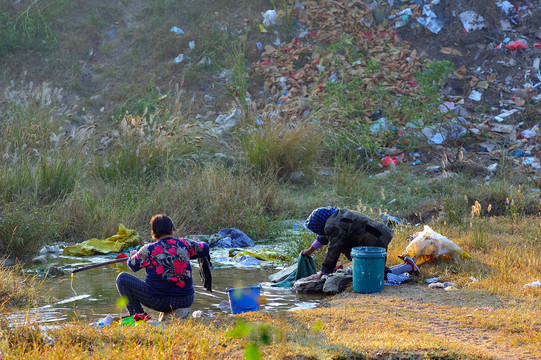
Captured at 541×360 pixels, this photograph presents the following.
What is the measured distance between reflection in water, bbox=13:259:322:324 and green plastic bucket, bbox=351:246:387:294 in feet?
1.40

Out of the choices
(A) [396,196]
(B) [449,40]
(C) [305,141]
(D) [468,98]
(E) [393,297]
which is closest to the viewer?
(E) [393,297]

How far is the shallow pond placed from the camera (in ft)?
16.6

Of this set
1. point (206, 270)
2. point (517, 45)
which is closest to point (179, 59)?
point (517, 45)

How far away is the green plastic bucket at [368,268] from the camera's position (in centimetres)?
546

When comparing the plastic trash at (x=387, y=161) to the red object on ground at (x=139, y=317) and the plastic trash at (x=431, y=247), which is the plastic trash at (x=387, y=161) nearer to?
the plastic trash at (x=431, y=247)

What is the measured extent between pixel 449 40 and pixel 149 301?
13693 millimetres

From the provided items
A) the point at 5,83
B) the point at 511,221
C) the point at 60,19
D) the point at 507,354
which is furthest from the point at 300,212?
the point at 60,19

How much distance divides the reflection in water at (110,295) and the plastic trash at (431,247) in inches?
48.4

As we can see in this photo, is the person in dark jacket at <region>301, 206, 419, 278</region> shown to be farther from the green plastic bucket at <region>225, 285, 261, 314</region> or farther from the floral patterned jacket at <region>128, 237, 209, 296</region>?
the floral patterned jacket at <region>128, 237, 209, 296</region>

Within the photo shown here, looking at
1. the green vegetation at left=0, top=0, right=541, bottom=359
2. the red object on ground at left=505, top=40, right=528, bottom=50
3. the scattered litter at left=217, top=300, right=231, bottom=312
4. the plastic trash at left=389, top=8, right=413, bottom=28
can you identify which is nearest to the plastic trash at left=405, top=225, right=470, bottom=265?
the green vegetation at left=0, top=0, right=541, bottom=359

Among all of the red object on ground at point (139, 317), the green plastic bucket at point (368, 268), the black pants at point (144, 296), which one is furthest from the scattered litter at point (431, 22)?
the red object on ground at point (139, 317)

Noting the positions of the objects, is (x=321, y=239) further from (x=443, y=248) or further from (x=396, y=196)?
(x=396, y=196)

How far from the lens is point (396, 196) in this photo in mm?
10078

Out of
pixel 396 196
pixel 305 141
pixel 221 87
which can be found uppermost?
pixel 221 87
